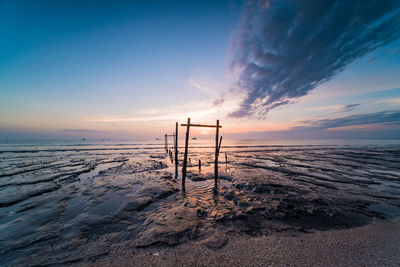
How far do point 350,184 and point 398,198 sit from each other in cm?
300

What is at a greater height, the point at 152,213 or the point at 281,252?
the point at 281,252

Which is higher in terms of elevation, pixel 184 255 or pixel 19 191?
pixel 184 255

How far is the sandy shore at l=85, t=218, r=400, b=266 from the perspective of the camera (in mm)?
3742

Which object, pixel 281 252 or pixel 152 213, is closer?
pixel 281 252

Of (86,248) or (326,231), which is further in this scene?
(326,231)

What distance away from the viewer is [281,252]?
406 cm

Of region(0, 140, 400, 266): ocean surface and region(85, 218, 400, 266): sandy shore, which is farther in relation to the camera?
region(0, 140, 400, 266): ocean surface

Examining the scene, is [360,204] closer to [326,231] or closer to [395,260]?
[326,231]

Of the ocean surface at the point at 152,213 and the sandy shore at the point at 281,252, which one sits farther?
the ocean surface at the point at 152,213

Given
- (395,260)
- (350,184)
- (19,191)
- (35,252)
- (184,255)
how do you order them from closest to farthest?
(395,260) < (184,255) < (35,252) < (19,191) < (350,184)

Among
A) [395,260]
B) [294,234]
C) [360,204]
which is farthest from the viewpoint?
[360,204]

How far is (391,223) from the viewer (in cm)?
567

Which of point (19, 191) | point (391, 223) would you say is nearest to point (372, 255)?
point (391, 223)

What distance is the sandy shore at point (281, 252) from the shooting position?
12.3 ft
